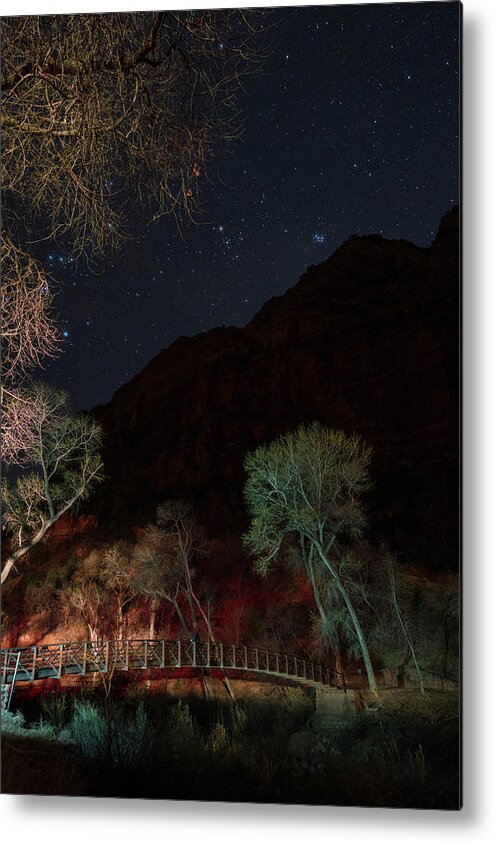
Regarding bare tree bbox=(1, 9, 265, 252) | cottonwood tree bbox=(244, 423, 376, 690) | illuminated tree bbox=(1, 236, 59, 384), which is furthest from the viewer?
illuminated tree bbox=(1, 236, 59, 384)

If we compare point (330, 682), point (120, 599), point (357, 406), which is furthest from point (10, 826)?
point (357, 406)

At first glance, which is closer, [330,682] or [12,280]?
[330,682]

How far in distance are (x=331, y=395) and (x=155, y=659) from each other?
1364 mm

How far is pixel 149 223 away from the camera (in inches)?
182

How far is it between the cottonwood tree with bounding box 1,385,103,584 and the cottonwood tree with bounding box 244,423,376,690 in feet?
2.49

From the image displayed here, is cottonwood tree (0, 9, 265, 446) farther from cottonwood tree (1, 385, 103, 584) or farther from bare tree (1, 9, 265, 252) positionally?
cottonwood tree (1, 385, 103, 584)

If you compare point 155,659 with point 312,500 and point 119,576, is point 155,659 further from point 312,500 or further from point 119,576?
point 312,500

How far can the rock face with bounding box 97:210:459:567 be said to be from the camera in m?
4.28

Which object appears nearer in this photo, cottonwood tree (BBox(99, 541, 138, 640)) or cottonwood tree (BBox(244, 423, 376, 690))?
cottonwood tree (BBox(244, 423, 376, 690))

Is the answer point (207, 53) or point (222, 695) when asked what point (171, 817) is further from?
point (207, 53)

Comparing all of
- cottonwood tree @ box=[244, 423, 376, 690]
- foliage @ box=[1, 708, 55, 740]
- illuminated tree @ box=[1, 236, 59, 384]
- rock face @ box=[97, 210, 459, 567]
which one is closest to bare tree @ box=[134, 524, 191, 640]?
rock face @ box=[97, 210, 459, 567]

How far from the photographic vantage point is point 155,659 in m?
4.46

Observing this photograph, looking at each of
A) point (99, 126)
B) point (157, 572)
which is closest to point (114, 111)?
point (99, 126)

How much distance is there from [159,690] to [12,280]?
1933mm
